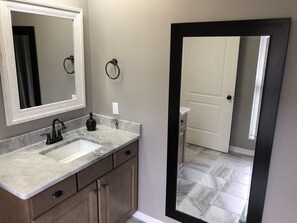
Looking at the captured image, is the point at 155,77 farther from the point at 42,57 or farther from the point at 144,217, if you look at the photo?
the point at 144,217

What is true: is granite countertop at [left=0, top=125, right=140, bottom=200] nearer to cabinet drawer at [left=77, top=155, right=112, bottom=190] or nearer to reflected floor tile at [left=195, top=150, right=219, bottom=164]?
cabinet drawer at [left=77, top=155, right=112, bottom=190]

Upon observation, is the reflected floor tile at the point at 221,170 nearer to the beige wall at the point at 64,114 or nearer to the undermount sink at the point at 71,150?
the undermount sink at the point at 71,150

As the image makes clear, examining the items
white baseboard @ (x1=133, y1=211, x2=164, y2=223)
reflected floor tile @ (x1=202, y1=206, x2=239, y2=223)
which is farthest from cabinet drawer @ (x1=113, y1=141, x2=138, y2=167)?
reflected floor tile @ (x1=202, y1=206, x2=239, y2=223)

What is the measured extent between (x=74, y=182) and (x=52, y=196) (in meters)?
0.17

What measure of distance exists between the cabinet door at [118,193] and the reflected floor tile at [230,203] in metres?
0.75

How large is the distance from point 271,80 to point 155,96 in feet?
2.84

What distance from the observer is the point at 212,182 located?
2.01 m

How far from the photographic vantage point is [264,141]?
1.58 m

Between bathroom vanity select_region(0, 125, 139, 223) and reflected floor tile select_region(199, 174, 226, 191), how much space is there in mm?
619

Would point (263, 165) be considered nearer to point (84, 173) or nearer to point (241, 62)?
point (241, 62)

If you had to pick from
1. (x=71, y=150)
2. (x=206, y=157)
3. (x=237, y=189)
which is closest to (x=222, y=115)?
(x=206, y=157)

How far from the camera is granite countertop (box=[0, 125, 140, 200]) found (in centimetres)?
134

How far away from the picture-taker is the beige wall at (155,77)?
147 centimetres

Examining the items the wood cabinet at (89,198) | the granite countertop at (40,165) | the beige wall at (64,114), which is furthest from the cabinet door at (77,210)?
the beige wall at (64,114)
